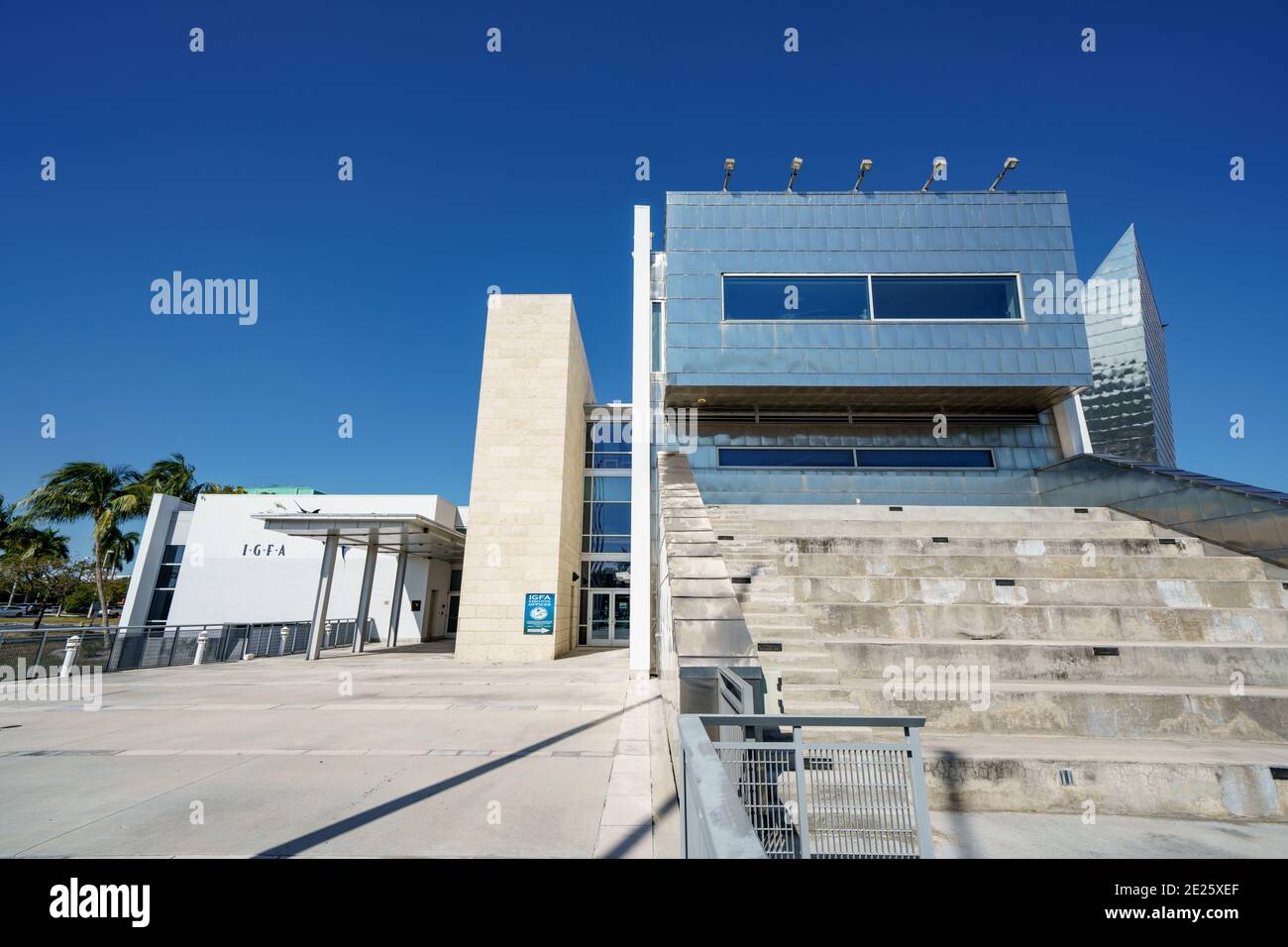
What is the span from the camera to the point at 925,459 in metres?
14.1

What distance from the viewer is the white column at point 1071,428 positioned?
1359 cm

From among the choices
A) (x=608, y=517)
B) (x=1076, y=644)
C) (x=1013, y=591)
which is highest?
(x=608, y=517)

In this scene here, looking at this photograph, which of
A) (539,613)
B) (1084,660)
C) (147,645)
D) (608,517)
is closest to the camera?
(1084,660)

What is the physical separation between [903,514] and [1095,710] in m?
7.33

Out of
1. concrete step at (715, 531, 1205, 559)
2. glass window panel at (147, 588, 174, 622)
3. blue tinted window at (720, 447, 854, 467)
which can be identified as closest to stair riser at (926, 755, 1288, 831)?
concrete step at (715, 531, 1205, 559)

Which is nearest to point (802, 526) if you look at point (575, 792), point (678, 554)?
point (678, 554)

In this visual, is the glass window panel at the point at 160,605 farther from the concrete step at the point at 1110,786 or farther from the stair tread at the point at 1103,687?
the concrete step at the point at 1110,786

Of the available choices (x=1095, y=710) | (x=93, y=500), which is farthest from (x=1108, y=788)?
(x=93, y=500)

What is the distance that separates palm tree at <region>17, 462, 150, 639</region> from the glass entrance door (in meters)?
26.4

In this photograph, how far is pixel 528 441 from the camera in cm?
2003

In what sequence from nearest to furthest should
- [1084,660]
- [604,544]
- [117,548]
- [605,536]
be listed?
1. [1084,660]
2. [604,544]
3. [605,536]
4. [117,548]

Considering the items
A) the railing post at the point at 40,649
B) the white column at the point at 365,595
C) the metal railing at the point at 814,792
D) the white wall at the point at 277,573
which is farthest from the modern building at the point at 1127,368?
the railing post at the point at 40,649

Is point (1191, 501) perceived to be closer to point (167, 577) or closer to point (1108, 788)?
point (1108, 788)
